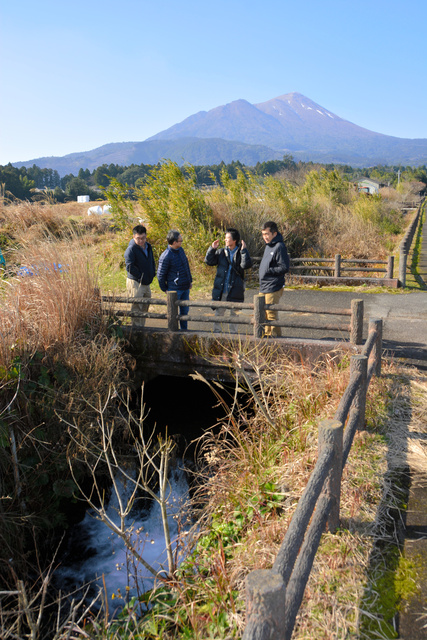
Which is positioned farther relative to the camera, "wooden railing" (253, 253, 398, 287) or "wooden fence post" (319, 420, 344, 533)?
"wooden railing" (253, 253, 398, 287)

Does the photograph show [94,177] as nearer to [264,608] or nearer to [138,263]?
[138,263]

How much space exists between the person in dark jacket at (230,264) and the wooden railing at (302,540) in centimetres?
287

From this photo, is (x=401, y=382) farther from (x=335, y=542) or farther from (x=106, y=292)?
(x=106, y=292)

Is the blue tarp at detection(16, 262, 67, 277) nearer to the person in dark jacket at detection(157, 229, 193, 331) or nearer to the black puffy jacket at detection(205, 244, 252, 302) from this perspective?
the person in dark jacket at detection(157, 229, 193, 331)

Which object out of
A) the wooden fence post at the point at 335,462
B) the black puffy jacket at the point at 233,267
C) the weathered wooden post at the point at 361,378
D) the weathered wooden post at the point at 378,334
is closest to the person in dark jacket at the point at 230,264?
the black puffy jacket at the point at 233,267

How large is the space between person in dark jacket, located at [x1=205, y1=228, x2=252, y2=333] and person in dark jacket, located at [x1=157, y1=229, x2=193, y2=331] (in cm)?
39

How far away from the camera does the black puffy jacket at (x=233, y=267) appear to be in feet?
21.8

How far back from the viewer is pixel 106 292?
777cm

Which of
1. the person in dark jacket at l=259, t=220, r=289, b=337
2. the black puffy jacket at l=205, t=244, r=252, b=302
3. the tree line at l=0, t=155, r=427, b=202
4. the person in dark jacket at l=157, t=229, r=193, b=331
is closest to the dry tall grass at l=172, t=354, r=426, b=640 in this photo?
the person in dark jacket at l=259, t=220, r=289, b=337

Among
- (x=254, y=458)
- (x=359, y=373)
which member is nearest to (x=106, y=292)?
(x=254, y=458)

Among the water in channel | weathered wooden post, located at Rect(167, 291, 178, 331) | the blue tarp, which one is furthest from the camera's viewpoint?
weathered wooden post, located at Rect(167, 291, 178, 331)

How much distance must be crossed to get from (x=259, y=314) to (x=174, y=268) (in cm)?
141

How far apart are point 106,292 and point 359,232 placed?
1049 centimetres

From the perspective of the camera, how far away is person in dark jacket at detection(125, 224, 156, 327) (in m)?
6.85
